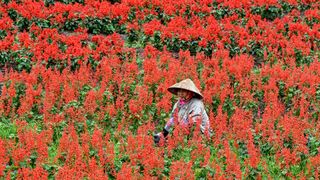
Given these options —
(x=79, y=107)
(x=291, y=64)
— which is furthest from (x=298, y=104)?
(x=79, y=107)

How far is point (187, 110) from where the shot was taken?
767 cm

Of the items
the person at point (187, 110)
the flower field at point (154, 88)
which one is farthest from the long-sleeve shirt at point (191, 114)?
the flower field at point (154, 88)

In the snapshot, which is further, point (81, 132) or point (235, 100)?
point (235, 100)

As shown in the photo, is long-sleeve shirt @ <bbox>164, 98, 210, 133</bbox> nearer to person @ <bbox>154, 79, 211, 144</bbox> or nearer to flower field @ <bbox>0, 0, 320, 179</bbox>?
person @ <bbox>154, 79, 211, 144</bbox>

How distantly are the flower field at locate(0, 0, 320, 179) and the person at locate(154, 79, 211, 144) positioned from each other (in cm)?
16

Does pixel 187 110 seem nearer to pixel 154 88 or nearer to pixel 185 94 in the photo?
pixel 185 94

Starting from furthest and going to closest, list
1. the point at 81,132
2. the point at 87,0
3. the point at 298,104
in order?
the point at 87,0 → the point at 298,104 → the point at 81,132

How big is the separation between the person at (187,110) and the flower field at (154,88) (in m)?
0.16

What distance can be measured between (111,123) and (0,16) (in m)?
6.35

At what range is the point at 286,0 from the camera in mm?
14969

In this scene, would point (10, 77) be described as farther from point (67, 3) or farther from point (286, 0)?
point (286, 0)

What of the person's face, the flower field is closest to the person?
the person's face

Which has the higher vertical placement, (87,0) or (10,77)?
(87,0)

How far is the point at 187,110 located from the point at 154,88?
1742 millimetres
